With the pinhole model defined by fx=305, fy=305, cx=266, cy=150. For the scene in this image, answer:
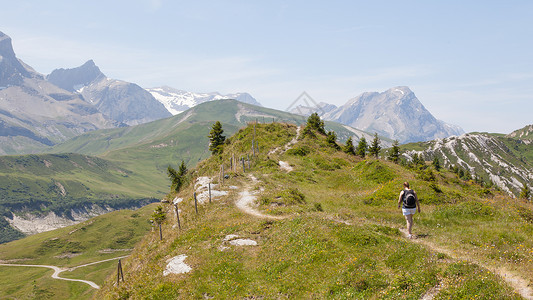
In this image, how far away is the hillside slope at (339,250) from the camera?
14297 mm

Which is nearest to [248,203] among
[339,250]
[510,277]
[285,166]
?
[339,250]

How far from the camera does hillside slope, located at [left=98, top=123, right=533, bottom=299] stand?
46.9 feet

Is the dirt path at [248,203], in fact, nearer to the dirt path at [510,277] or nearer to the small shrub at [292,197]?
the small shrub at [292,197]

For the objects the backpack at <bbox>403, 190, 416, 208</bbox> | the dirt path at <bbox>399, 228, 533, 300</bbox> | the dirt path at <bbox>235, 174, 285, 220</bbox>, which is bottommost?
the dirt path at <bbox>235, 174, 285, 220</bbox>

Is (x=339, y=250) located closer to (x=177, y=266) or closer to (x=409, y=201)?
(x=409, y=201)

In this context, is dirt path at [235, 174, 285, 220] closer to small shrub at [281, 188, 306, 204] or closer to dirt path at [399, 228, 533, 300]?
small shrub at [281, 188, 306, 204]

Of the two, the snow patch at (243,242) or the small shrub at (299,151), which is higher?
the small shrub at (299,151)

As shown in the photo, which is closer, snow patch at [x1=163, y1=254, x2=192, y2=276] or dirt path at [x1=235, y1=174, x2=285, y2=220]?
snow patch at [x1=163, y1=254, x2=192, y2=276]

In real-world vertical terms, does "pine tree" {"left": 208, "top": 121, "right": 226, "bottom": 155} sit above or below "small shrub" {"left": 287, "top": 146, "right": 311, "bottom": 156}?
above

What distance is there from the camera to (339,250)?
62.5 feet

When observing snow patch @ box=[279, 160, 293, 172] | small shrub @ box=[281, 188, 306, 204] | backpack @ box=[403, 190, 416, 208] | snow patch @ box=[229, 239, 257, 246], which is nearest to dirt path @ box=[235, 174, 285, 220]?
small shrub @ box=[281, 188, 306, 204]

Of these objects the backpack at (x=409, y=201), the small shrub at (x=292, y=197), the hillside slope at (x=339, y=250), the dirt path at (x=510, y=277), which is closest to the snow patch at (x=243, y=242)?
the hillside slope at (x=339, y=250)

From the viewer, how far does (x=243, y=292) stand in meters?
18.1

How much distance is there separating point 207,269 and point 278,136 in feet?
177
